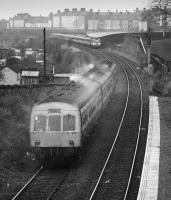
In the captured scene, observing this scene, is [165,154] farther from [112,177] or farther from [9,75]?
[9,75]

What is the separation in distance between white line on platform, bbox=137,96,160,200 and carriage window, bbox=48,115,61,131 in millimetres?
3642

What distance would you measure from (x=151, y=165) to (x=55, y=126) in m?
4.00

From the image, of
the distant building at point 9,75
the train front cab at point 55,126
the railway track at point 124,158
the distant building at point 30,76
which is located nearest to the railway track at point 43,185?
the train front cab at point 55,126

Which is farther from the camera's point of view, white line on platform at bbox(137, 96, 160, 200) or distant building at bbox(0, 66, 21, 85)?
distant building at bbox(0, 66, 21, 85)

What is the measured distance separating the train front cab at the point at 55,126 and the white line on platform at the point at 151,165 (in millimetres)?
2946

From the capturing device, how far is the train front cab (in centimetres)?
1850

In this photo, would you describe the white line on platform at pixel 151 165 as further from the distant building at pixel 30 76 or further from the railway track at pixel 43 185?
the distant building at pixel 30 76

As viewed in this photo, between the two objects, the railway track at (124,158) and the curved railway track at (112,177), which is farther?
the railway track at (124,158)

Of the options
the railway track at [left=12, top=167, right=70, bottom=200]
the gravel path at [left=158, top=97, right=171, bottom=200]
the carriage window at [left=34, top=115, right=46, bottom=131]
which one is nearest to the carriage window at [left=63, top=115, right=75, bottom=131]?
the carriage window at [left=34, top=115, right=46, bottom=131]

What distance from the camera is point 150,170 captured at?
18.0 meters

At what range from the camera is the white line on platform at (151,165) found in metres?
15.5

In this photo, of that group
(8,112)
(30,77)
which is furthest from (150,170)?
(30,77)

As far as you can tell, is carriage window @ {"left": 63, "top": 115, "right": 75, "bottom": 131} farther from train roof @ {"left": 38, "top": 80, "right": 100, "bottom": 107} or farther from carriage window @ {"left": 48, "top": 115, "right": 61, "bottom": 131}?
train roof @ {"left": 38, "top": 80, "right": 100, "bottom": 107}

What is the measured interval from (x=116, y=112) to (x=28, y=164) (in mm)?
12844
